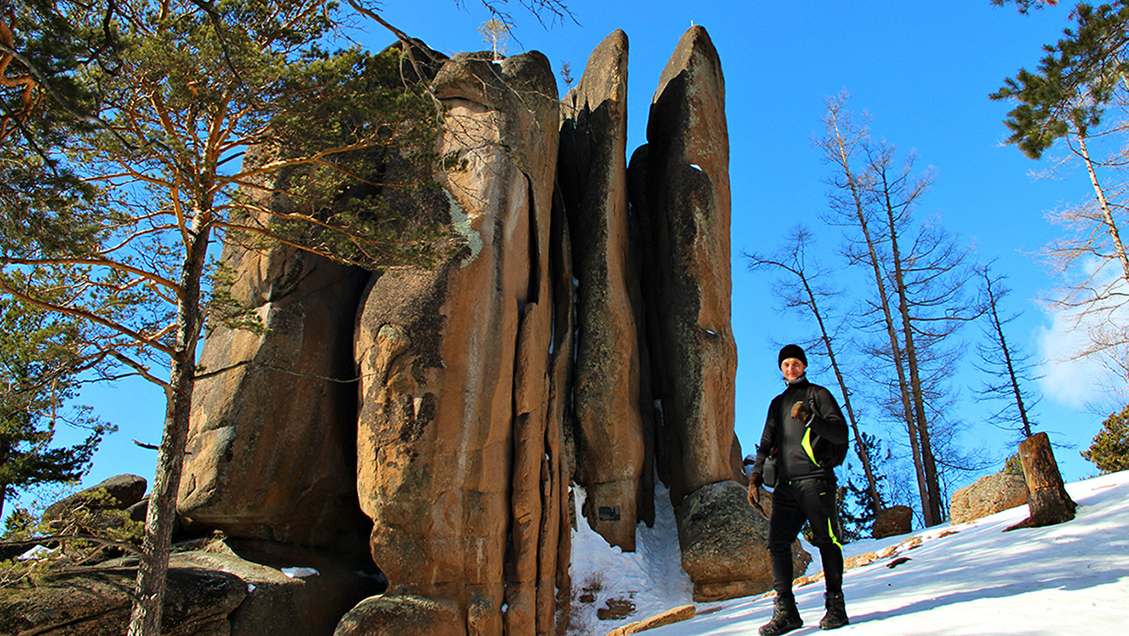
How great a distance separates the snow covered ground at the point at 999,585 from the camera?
4.07m

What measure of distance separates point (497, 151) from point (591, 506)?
615 centimetres

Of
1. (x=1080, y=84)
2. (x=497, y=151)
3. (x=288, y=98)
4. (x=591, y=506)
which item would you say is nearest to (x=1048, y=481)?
(x=1080, y=84)

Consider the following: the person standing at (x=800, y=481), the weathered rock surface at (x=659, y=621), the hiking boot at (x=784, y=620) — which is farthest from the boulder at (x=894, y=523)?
the hiking boot at (x=784, y=620)

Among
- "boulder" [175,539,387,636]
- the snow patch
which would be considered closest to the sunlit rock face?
"boulder" [175,539,387,636]

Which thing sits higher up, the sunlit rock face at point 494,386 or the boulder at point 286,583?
the sunlit rock face at point 494,386

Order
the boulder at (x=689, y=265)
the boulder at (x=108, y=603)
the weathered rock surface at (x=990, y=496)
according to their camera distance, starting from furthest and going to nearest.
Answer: the boulder at (x=689, y=265) < the weathered rock surface at (x=990, y=496) < the boulder at (x=108, y=603)

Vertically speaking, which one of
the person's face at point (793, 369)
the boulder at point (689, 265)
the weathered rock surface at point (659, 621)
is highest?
the boulder at point (689, 265)

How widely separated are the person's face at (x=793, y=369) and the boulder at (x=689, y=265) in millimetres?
8048

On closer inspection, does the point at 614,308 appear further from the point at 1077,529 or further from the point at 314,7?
the point at 1077,529

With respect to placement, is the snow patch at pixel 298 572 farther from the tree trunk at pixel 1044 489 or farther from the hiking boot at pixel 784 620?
the tree trunk at pixel 1044 489

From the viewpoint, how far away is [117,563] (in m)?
9.35

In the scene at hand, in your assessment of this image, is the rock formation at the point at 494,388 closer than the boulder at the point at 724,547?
Yes

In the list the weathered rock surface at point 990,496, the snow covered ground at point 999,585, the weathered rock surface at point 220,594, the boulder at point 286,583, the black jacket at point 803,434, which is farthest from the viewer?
the weathered rock surface at point 990,496

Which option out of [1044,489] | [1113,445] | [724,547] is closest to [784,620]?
[1044,489]
